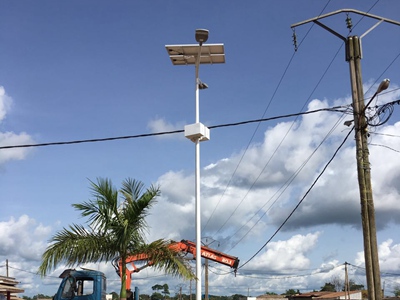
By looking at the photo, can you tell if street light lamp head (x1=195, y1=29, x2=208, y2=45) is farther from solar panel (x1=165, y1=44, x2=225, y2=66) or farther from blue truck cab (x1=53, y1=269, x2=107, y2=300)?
blue truck cab (x1=53, y1=269, x2=107, y2=300)

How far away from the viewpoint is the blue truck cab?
15453 millimetres

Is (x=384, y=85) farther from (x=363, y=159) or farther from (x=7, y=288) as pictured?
(x=7, y=288)

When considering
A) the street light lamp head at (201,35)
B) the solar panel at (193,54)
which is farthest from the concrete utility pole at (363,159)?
the street light lamp head at (201,35)

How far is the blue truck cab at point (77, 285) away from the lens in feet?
50.7

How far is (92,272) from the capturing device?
1587 centimetres

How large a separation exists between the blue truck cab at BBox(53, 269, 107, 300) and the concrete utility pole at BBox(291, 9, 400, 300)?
7412 millimetres

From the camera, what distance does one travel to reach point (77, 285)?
15.6 m

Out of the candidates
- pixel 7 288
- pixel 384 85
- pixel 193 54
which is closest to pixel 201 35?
pixel 193 54

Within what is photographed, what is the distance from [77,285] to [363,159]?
875 centimetres

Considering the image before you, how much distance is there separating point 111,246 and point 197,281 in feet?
8.16

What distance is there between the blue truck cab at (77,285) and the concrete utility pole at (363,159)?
741cm

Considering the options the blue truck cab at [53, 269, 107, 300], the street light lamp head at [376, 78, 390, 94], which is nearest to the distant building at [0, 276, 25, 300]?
the blue truck cab at [53, 269, 107, 300]

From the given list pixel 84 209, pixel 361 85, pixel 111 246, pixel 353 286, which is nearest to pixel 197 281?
pixel 111 246

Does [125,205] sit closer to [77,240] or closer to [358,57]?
[77,240]
